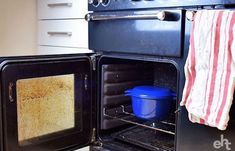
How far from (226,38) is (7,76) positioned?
71 cm

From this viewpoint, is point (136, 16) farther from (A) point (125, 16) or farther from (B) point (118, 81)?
(B) point (118, 81)

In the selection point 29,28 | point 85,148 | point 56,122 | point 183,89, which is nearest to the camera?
point 183,89

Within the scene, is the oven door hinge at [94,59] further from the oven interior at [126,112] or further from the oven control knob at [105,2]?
the oven control knob at [105,2]

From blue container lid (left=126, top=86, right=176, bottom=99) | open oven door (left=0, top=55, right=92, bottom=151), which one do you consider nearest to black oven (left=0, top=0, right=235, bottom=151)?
open oven door (left=0, top=55, right=92, bottom=151)

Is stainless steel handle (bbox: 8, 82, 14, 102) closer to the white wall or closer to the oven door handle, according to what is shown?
the oven door handle

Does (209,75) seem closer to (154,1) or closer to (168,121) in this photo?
(154,1)

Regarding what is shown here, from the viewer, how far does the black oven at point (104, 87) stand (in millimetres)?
1001

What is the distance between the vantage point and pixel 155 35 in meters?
1.07

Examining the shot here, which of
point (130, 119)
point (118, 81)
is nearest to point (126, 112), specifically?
point (130, 119)

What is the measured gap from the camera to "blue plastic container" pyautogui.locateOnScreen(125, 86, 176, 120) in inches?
50.4

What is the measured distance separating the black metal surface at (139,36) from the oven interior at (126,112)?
12cm

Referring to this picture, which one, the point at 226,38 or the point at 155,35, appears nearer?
the point at 226,38

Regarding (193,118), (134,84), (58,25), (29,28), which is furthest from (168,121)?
(29,28)

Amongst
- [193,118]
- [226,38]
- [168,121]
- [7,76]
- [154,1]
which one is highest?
[154,1]
